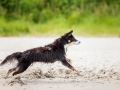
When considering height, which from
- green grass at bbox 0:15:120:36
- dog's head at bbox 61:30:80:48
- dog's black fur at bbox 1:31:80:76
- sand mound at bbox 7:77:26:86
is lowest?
sand mound at bbox 7:77:26:86

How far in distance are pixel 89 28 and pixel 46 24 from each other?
1.63 metres

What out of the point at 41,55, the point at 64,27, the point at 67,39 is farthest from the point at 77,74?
the point at 64,27

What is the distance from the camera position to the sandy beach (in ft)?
23.5

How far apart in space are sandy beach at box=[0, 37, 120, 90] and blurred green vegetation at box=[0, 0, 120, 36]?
109 inches

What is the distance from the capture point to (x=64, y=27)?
1502 centimetres

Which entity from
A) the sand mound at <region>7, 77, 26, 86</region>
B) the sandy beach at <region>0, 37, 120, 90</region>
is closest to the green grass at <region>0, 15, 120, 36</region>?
the sandy beach at <region>0, 37, 120, 90</region>

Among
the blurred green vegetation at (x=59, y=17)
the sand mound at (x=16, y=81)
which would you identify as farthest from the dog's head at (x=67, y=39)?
the blurred green vegetation at (x=59, y=17)

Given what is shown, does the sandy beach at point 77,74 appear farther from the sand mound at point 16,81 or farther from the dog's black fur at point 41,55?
the dog's black fur at point 41,55

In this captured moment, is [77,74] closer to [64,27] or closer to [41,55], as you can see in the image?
[41,55]

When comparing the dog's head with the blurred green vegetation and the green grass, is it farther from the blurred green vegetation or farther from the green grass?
the blurred green vegetation

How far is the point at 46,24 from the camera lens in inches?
614

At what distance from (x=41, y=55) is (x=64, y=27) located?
7.39 metres

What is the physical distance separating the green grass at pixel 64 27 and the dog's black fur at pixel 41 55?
619cm

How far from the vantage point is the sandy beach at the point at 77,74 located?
7148 millimetres
